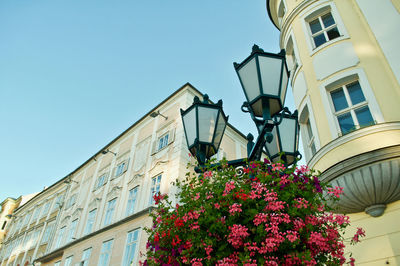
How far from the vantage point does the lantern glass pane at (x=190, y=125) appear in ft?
14.1

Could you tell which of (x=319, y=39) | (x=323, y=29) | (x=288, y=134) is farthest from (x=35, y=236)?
(x=288, y=134)

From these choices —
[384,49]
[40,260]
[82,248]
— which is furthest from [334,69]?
[40,260]

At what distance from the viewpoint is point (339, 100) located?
27.6 feet

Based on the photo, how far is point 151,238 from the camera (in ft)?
12.3

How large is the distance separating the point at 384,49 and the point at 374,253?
17.1ft

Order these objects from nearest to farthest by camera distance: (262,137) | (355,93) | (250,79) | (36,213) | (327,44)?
(262,137) → (250,79) → (355,93) → (327,44) → (36,213)

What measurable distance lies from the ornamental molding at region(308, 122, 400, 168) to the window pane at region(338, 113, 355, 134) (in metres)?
0.45

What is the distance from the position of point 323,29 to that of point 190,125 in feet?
25.4

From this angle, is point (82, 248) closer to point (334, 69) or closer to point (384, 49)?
point (334, 69)

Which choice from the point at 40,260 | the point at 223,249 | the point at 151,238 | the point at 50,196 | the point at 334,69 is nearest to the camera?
the point at 223,249

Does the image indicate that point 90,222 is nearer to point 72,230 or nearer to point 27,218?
point 72,230

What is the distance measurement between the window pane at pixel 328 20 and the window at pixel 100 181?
1672cm

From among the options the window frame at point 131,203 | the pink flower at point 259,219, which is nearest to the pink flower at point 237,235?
the pink flower at point 259,219

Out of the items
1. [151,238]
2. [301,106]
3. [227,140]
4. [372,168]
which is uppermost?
[227,140]
